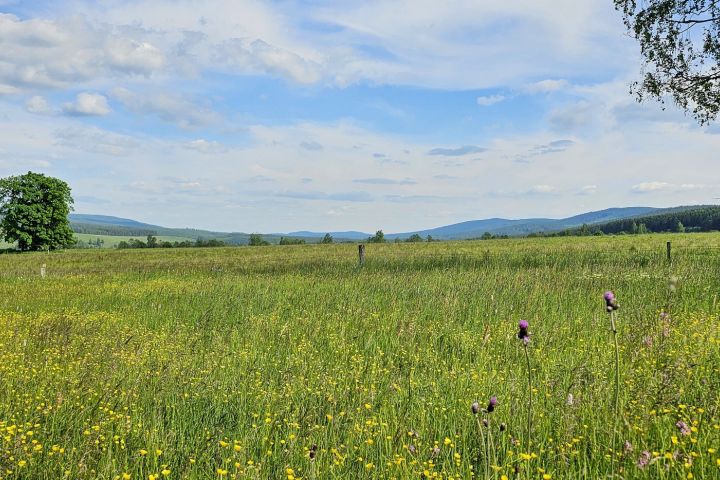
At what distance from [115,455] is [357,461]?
2.07m

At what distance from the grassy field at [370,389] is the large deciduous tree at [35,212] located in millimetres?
66562

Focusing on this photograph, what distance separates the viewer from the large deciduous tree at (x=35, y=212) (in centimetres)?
6681

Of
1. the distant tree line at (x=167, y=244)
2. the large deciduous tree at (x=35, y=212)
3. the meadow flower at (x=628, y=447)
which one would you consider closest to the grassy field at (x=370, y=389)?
the meadow flower at (x=628, y=447)

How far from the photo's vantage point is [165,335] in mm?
8602

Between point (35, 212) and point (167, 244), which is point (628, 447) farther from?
point (167, 244)

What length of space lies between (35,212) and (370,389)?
76.2m

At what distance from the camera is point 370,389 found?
5.60 m

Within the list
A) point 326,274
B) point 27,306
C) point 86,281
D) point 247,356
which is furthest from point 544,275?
point 86,281

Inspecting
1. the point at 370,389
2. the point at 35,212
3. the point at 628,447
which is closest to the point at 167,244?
the point at 35,212

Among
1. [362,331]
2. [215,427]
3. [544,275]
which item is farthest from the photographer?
[544,275]

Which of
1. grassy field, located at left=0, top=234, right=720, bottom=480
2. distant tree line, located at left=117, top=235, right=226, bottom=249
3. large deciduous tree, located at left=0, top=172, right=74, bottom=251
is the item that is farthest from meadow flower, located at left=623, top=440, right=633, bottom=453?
distant tree line, located at left=117, top=235, right=226, bottom=249

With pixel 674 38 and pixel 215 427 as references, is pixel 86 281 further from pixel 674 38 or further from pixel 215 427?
pixel 674 38

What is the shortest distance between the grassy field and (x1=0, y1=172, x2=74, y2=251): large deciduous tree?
2621 inches

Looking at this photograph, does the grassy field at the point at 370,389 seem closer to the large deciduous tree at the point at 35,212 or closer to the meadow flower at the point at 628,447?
the meadow flower at the point at 628,447
